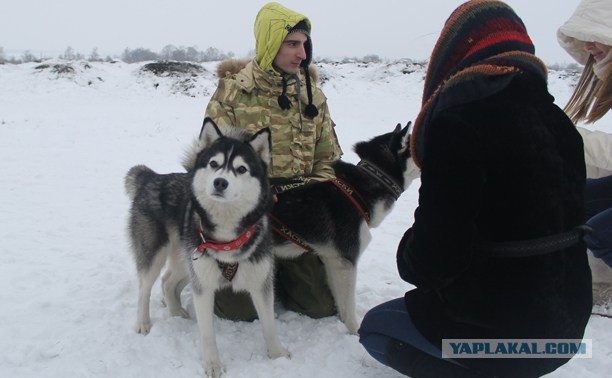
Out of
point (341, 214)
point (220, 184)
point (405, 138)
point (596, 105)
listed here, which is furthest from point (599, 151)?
point (220, 184)

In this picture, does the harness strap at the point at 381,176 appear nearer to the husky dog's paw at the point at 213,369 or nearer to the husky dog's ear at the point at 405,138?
the husky dog's ear at the point at 405,138

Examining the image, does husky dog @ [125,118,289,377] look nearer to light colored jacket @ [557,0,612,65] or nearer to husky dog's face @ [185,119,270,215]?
husky dog's face @ [185,119,270,215]

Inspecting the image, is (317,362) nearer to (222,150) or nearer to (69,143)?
(222,150)

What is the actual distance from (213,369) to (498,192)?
181 cm

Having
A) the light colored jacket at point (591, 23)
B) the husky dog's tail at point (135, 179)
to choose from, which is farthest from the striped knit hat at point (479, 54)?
the husky dog's tail at point (135, 179)

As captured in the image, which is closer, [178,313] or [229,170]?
[229,170]

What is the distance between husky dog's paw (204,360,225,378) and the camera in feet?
7.70

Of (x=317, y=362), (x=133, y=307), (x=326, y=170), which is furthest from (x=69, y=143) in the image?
(x=317, y=362)

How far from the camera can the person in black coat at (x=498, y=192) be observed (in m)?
1.34

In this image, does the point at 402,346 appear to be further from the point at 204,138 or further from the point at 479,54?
the point at 204,138

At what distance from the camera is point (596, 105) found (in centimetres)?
221

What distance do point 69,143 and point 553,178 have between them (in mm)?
9304

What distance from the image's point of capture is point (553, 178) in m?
1.37

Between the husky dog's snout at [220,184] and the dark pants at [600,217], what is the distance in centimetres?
183
